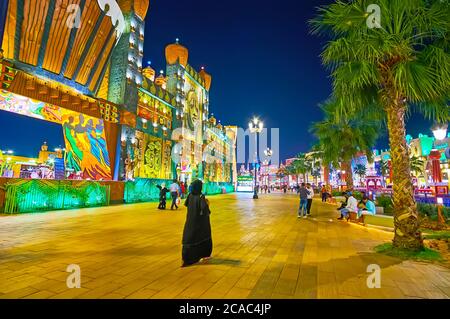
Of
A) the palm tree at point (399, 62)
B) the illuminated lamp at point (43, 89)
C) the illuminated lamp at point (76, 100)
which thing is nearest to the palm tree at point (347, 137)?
the palm tree at point (399, 62)

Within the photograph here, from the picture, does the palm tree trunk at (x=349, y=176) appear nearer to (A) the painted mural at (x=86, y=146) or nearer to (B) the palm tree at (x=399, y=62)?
(B) the palm tree at (x=399, y=62)

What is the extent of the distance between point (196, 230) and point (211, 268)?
2.33ft

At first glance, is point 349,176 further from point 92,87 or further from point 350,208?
point 92,87

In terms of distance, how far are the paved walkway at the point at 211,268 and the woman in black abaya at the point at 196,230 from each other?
288 millimetres

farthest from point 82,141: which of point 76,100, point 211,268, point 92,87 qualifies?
point 211,268

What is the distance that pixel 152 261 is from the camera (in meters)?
4.76

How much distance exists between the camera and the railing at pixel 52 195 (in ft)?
37.8

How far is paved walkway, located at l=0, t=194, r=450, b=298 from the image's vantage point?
3.39 m

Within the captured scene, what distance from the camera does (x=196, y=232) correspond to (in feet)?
15.4

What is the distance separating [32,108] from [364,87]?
55.9ft

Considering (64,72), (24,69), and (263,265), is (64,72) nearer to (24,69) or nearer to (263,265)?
(24,69)

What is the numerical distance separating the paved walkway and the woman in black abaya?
0.94 feet

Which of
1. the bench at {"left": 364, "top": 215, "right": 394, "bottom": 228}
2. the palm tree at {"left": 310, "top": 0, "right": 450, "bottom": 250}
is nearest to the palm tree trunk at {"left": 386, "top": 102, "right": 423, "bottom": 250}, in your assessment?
the palm tree at {"left": 310, "top": 0, "right": 450, "bottom": 250}

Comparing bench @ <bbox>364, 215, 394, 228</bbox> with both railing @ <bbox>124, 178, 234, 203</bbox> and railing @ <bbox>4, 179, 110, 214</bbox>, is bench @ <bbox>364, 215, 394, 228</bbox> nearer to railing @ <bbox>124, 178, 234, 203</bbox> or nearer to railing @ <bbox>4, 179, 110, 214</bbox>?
railing @ <bbox>4, 179, 110, 214</bbox>
